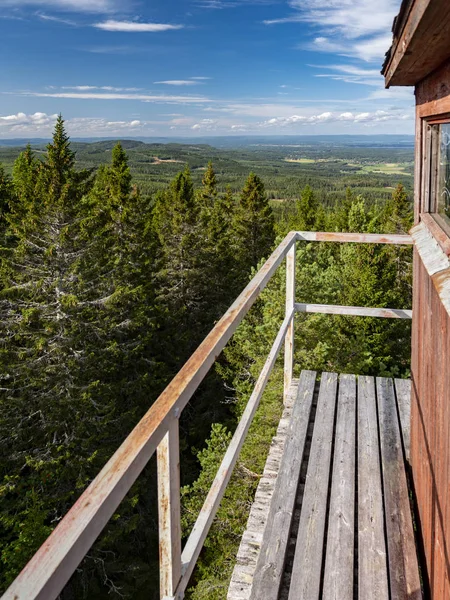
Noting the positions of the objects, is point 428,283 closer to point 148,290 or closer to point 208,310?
point 148,290

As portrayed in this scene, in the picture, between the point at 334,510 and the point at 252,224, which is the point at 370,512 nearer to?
the point at 334,510

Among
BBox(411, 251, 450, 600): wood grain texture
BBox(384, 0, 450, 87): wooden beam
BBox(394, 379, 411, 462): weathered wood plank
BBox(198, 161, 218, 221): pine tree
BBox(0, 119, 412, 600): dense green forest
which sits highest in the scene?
BBox(198, 161, 218, 221): pine tree

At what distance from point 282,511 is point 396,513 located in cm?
54

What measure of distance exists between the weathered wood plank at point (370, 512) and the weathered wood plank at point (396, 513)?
0.11ft

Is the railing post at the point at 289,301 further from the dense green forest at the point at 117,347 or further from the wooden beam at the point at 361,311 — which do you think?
the dense green forest at the point at 117,347

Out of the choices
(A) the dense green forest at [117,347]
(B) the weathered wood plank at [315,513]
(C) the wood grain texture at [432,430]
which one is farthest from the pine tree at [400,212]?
(C) the wood grain texture at [432,430]

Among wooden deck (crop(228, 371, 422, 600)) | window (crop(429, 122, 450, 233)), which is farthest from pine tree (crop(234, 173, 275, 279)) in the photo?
window (crop(429, 122, 450, 233))

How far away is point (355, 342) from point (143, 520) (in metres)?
9.06

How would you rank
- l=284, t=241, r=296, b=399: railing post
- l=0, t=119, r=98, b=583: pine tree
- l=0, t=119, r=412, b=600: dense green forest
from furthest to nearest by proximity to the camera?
l=0, t=119, r=98, b=583: pine tree < l=0, t=119, r=412, b=600: dense green forest < l=284, t=241, r=296, b=399: railing post

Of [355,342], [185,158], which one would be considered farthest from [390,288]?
[185,158]

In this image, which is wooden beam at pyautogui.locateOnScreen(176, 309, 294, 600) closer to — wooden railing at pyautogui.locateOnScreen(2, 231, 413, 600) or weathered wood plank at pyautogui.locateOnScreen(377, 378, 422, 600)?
wooden railing at pyautogui.locateOnScreen(2, 231, 413, 600)

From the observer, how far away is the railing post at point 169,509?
1.05m

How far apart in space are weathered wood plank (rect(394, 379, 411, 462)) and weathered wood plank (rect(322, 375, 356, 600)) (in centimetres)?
29

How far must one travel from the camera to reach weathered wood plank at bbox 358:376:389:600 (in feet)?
6.34
